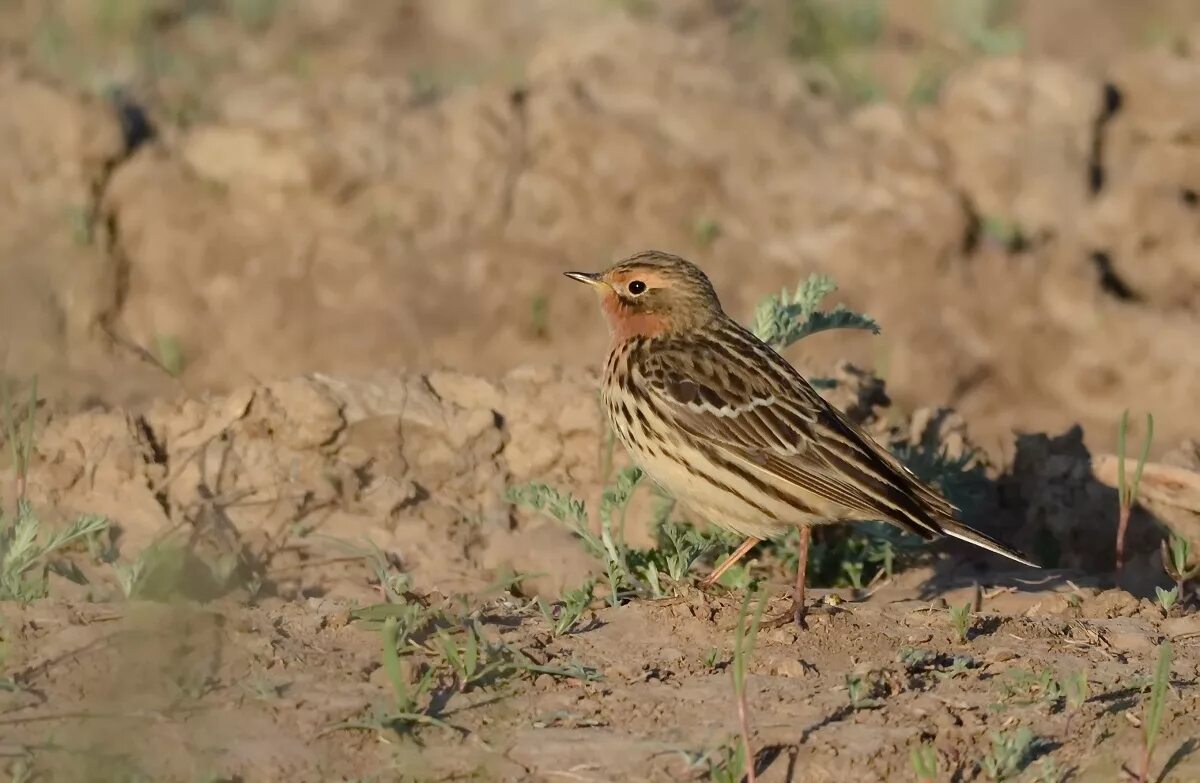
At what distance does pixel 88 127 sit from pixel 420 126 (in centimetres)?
187

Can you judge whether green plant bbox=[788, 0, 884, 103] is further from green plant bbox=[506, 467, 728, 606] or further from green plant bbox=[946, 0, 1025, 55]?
green plant bbox=[506, 467, 728, 606]

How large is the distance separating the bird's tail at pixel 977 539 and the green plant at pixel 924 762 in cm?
126

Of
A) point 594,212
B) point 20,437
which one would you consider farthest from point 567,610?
point 594,212

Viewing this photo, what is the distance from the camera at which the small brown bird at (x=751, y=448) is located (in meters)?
6.32

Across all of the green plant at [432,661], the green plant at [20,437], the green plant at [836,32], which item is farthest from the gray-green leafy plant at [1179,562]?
the green plant at [836,32]

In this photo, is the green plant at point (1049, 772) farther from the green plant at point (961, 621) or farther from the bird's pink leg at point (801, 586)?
the bird's pink leg at point (801, 586)

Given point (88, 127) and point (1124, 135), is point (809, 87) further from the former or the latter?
point (88, 127)

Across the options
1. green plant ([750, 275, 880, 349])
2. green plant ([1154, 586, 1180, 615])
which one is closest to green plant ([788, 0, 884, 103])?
green plant ([750, 275, 880, 349])

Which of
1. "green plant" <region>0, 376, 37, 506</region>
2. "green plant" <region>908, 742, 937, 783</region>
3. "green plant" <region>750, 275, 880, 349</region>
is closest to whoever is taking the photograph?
"green plant" <region>908, 742, 937, 783</region>

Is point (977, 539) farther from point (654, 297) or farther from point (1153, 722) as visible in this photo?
point (654, 297)

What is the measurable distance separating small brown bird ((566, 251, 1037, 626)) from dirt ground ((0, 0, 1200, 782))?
326mm

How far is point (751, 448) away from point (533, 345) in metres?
3.45

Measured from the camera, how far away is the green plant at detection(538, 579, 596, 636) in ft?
19.1

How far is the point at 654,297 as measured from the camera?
23.4ft
